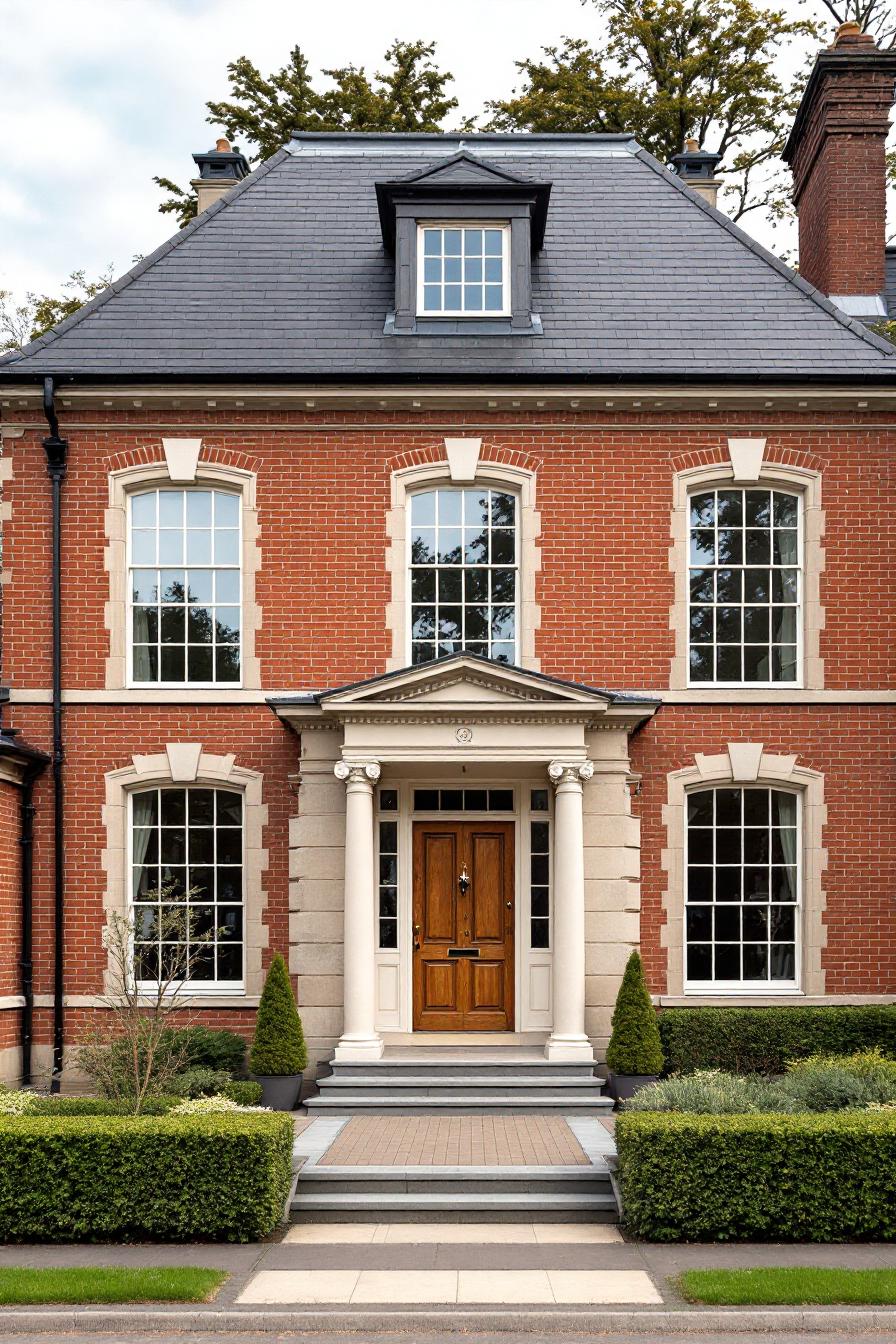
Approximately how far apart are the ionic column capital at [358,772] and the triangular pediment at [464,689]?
26.9 inches

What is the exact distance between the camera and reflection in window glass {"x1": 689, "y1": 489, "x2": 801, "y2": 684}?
57.5 feet

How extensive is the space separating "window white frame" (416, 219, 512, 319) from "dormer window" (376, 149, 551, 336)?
0.01 meters

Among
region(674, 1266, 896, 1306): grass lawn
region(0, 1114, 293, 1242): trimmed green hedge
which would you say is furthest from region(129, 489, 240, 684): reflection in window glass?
region(674, 1266, 896, 1306): grass lawn

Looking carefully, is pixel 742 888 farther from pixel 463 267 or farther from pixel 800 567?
pixel 463 267

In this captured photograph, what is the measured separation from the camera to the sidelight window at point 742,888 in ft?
56.1

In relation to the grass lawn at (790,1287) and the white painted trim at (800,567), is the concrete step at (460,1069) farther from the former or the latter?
the grass lawn at (790,1287)

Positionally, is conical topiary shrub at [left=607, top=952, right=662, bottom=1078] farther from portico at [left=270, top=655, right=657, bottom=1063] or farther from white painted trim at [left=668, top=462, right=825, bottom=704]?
white painted trim at [left=668, top=462, right=825, bottom=704]

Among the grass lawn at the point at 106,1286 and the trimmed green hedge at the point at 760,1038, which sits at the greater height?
the trimmed green hedge at the point at 760,1038

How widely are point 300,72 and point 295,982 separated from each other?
70.9ft

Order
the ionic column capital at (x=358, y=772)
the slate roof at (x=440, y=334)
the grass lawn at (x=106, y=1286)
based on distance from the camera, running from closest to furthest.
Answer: the grass lawn at (x=106, y=1286) < the ionic column capital at (x=358, y=772) < the slate roof at (x=440, y=334)

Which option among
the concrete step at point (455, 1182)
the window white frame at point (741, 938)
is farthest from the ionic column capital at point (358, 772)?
the concrete step at point (455, 1182)

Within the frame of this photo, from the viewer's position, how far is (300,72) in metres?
30.1

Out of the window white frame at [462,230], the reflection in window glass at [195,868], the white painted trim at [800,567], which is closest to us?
the reflection in window glass at [195,868]

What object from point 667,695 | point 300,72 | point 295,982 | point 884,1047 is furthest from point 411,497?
point 300,72
